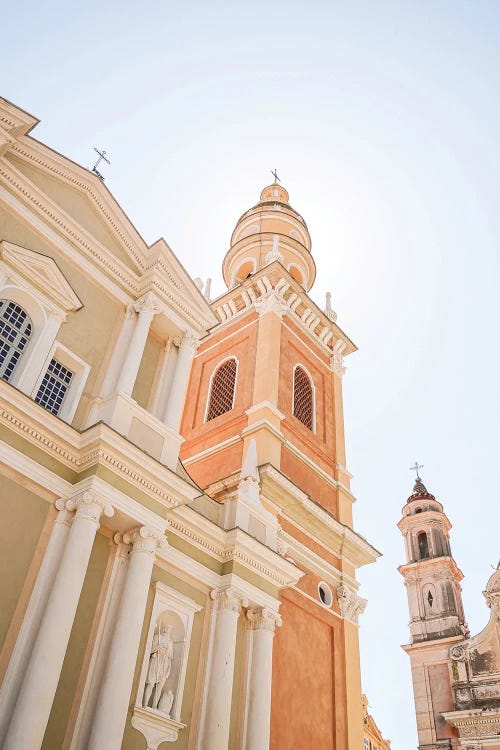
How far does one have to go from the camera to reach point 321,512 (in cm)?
1784

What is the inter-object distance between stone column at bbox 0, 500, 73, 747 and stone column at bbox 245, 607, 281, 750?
4.64 metres

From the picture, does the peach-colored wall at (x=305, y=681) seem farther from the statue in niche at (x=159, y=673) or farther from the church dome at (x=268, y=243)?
the church dome at (x=268, y=243)

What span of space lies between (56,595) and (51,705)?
1395mm

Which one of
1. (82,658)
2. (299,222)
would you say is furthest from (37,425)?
(299,222)

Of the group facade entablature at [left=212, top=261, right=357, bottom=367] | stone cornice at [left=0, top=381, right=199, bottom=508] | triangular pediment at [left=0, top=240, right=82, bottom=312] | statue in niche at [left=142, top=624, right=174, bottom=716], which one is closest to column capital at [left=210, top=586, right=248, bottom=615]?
statue in niche at [left=142, top=624, right=174, bottom=716]

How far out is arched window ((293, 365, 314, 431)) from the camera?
20844 millimetres

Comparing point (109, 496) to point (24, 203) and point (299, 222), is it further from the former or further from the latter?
point (299, 222)

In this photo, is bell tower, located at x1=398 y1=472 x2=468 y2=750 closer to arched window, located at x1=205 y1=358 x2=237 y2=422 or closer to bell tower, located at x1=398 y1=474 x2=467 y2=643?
bell tower, located at x1=398 y1=474 x2=467 y2=643

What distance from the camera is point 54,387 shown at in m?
12.4

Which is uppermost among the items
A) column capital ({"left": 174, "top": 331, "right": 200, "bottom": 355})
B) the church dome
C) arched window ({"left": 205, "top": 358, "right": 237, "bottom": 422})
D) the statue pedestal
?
the church dome

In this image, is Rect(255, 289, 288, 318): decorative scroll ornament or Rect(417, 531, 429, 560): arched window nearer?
Rect(255, 289, 288, 318): decorative scroll ornament

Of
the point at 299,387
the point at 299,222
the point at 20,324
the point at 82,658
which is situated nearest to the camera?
the point at 82,658

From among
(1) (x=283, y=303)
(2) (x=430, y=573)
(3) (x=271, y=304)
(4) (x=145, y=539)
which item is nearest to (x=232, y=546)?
(4) (x=145, y=539)

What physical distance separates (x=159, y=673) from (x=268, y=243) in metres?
19.4
